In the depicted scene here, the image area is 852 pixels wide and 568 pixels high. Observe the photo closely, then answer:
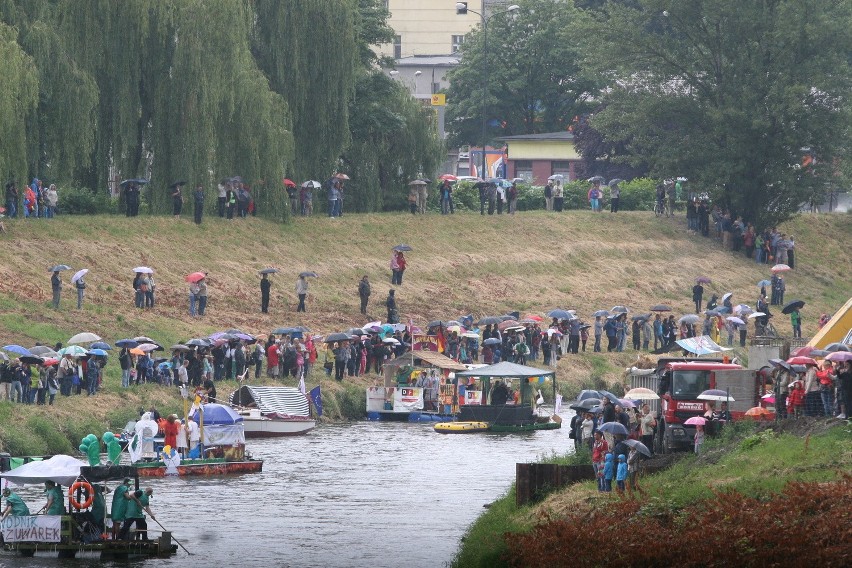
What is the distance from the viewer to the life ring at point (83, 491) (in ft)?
119

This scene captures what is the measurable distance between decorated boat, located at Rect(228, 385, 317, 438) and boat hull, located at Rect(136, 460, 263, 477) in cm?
835

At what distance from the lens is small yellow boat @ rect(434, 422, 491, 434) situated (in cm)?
6306

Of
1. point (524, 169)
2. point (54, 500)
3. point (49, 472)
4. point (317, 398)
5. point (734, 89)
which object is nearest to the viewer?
point (49, 472)

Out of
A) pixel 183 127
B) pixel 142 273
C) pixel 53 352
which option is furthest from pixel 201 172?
pixel 53 352

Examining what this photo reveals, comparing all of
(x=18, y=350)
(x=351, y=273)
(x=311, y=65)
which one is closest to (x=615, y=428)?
(x=18, y=350)

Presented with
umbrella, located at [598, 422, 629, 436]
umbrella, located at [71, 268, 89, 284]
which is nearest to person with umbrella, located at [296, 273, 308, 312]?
umbrella, located at [71, 268, 89, 284]

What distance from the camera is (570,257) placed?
9369cm

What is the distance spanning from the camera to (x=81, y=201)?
76.1 m

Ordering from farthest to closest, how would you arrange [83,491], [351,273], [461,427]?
[351,273] → [461,427] → [83,491]

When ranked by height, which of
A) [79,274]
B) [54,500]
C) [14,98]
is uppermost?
[14,98]

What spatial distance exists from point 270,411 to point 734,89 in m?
43.6

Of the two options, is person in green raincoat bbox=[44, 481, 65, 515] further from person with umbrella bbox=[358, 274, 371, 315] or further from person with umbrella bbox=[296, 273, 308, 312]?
person with umbrella bbox=[358, 274, 371, 315]

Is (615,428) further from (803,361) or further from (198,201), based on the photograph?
(198,201)

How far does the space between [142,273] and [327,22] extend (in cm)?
1901
